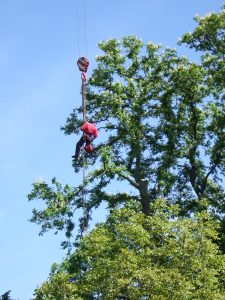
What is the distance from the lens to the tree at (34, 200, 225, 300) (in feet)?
68.8

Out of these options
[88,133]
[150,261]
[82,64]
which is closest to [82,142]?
[88,133]

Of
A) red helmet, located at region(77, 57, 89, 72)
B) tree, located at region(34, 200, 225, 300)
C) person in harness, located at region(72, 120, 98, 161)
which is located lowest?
tree, located at region(34, 200, 225, 300)

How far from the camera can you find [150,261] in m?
22.7

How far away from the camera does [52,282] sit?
2297 cm

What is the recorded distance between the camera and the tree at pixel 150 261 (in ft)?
68.8

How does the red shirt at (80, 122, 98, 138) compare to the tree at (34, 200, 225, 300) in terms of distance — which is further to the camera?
the tree at (34, 200, 225, 300)

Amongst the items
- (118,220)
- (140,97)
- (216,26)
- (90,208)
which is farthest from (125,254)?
(216,26)

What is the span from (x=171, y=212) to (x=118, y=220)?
2160mm

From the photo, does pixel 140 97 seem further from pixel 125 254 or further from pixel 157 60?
pixel 125 254

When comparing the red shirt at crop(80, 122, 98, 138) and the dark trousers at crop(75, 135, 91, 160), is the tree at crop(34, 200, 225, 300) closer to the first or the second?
the dark trousers at crop(75, 135, 91, 160)

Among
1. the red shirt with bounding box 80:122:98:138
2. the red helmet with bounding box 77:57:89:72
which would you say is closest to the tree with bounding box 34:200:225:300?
the red shirt with bounding box 80:122:98:138

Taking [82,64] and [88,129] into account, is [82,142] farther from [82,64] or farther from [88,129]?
[82,64]

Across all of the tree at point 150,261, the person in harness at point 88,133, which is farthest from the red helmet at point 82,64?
the tree at point 150,261

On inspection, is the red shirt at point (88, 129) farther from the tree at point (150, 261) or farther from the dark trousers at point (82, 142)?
the tree at point (150, 261)
